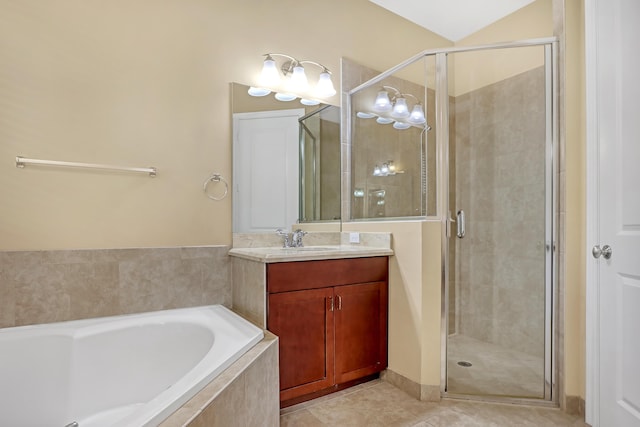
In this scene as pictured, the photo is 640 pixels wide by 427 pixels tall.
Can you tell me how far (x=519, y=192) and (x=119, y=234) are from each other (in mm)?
2452

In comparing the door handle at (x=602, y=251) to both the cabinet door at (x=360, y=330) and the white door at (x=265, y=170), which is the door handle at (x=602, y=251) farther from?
the white door at (x=265, y=170)

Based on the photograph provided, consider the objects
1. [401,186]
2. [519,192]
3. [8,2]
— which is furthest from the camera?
[401,186]

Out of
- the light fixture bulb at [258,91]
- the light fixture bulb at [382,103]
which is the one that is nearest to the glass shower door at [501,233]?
the light fixture bulb at [382,103]

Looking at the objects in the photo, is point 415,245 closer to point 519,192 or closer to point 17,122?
point 519,192

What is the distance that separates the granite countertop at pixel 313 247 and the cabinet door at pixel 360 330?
209 mm

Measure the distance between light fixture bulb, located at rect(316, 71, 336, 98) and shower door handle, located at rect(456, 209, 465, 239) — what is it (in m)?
1.28

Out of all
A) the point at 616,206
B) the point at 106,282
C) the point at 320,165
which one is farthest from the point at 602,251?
the point at 106,282

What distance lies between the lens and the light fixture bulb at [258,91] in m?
2.30

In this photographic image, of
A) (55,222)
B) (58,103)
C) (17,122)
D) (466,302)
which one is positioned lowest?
(466,302)

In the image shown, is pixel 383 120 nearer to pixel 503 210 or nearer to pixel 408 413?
pixel 503 210

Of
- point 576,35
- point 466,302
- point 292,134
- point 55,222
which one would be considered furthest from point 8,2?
point 466,302

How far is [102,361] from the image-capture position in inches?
62.3

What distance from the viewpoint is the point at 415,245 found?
2.06 meters

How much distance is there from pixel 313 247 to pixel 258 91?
1.14m
